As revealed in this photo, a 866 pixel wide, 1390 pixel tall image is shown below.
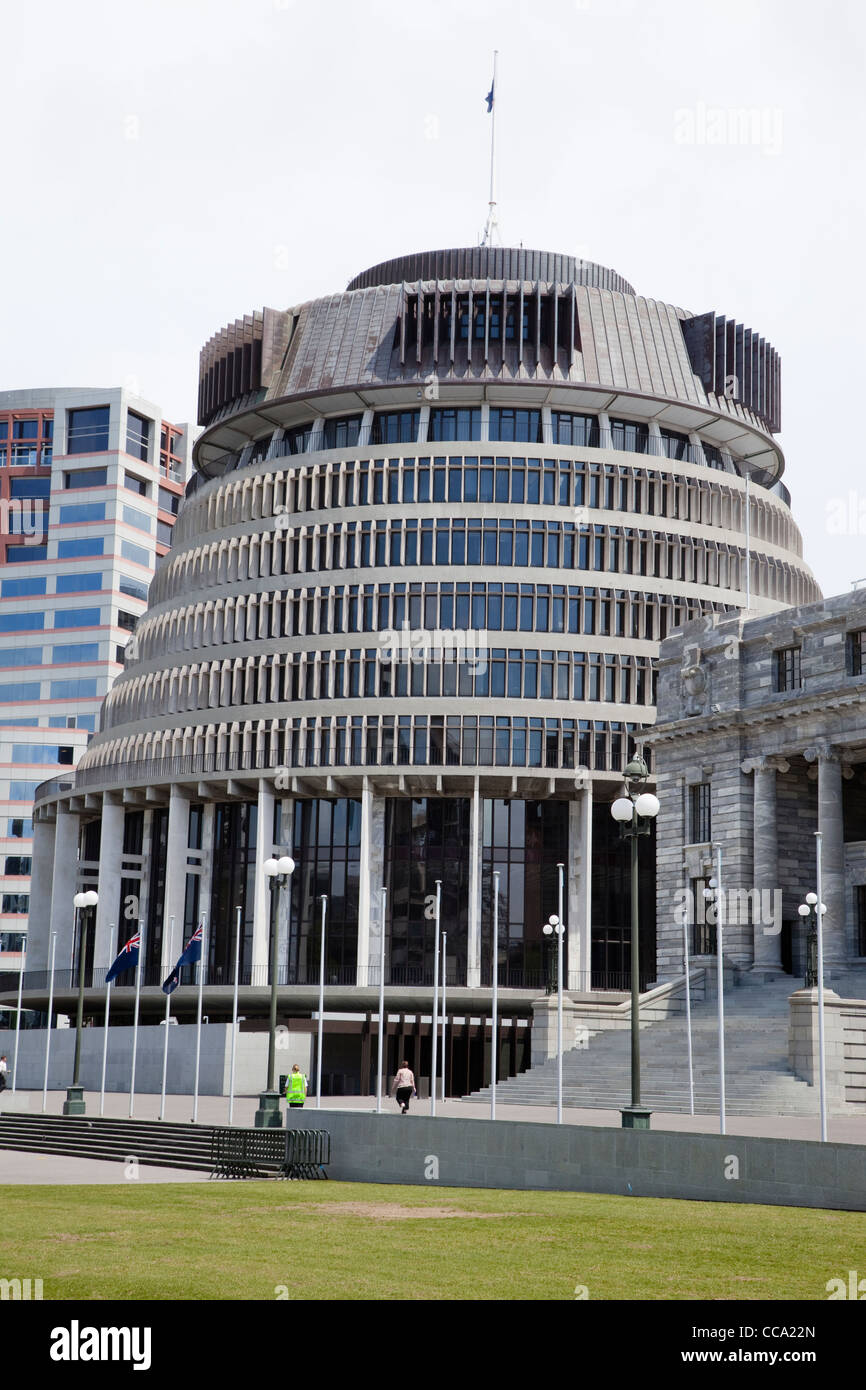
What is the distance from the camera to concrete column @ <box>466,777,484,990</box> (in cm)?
8075

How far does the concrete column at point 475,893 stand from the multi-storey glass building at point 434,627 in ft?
0.85

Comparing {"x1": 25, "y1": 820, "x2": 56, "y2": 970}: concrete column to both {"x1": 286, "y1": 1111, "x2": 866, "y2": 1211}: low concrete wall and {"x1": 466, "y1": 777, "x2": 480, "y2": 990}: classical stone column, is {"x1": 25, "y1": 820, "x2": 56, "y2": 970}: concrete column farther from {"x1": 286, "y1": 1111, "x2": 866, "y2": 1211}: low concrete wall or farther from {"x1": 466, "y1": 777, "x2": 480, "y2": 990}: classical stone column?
{"x1": 286, "y1": 1111, "x2": 866, "y2": 1211}: low concrete wall

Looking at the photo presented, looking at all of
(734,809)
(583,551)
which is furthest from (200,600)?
(734,809)

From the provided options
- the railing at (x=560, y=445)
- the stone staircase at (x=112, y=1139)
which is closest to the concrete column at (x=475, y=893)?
the railing at (x=560, y=445)

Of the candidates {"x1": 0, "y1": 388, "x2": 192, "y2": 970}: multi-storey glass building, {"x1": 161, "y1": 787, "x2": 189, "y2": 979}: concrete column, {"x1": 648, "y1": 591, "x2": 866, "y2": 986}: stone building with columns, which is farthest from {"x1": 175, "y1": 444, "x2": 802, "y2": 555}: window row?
{"x1": 0, "y1": 388, "x2": 192, "y2": 970}: multi-storey glass building

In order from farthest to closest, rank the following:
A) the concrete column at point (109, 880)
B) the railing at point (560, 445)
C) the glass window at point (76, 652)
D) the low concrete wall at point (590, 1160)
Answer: the glass window at point (76, 652), the concrete column at point (109, 880), the railing at point (560, 445), the low concrete wall at point (590, 1160)

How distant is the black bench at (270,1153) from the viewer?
118 ft

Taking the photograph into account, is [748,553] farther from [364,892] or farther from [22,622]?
[22,622]

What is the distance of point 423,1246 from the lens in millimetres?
21609

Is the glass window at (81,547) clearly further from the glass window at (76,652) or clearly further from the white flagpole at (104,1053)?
the white flagpole at (104,1053)

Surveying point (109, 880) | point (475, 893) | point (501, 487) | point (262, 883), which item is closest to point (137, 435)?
point (109, 880)

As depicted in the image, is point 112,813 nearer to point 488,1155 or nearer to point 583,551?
point 583,551

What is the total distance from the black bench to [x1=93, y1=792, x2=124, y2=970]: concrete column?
5449 centimetres
